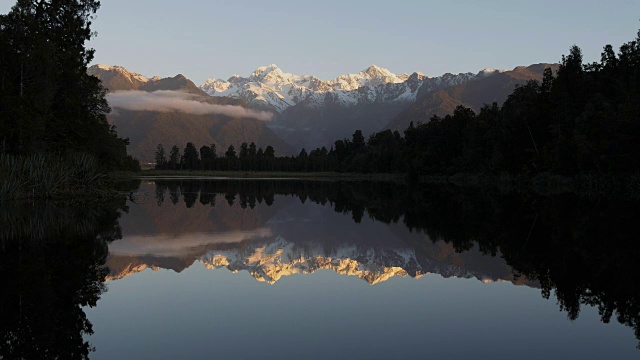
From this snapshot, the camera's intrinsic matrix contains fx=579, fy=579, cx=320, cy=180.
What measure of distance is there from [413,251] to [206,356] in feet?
49.1

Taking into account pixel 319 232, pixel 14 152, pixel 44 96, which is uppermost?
pixel 44 96

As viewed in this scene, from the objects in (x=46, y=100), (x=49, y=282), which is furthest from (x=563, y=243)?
(x=46, y=100)

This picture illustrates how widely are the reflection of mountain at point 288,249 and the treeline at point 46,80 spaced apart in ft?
37.2

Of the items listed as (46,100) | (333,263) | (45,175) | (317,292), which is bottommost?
(333,263)

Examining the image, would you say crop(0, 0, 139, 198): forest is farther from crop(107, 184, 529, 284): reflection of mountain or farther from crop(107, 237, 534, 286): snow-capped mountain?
crop(107, 237, 534, 286): snow-capped mountain

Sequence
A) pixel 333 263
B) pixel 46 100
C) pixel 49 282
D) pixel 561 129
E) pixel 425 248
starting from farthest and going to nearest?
pixel 561 129 → pixel 46 100 → pixel 425 248 → pixel 333 263 → pixel 49 282

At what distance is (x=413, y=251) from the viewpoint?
78.0 ft

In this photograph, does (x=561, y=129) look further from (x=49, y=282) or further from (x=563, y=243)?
(x=49, y=282)

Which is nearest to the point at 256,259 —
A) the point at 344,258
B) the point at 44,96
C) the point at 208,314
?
the point at 344,258

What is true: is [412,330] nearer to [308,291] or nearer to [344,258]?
[308,291]

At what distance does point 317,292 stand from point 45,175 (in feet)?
104

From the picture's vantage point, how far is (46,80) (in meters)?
42.4

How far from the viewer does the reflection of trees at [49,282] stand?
10.4 meters

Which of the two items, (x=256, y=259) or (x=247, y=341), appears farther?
(x=256, y=259)
